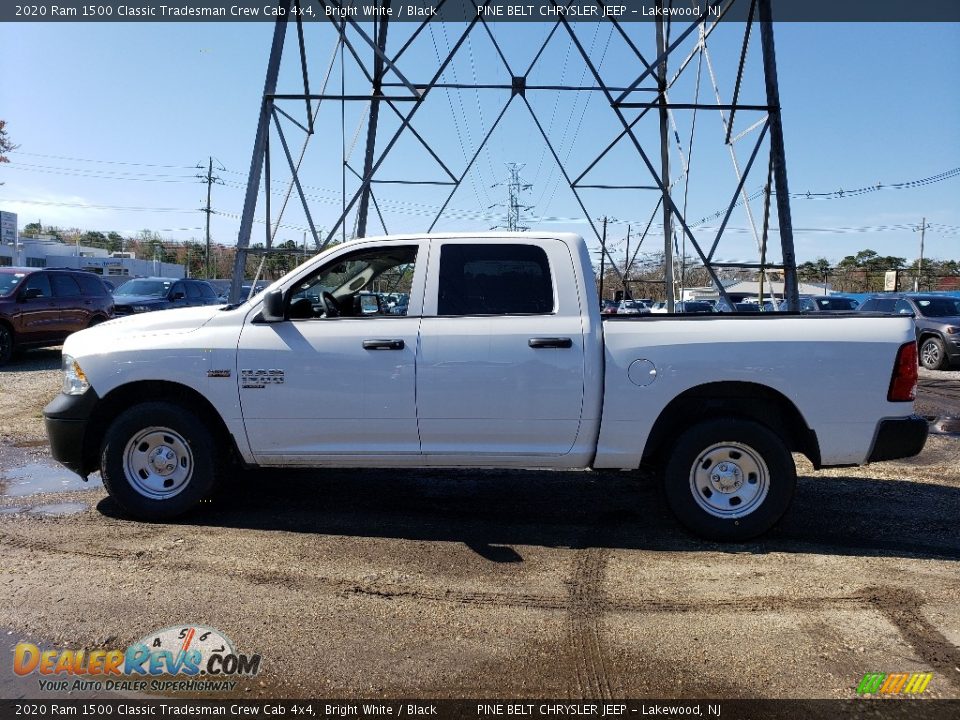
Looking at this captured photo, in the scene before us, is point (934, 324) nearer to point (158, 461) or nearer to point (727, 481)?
point (727, 481)

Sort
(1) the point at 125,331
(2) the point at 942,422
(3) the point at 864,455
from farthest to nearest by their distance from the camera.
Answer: (2) the point at 942,422 < (1) the point at 125,331 < (3) the point at 864,455

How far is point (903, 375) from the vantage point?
15.1ft

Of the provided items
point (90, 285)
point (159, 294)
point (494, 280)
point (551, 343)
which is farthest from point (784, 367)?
point (159, 294)

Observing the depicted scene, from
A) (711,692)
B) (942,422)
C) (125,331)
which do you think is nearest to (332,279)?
(125,331)

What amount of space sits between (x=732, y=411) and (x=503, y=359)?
1.58 m

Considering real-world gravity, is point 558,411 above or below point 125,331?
below

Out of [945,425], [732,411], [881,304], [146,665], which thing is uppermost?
[881,304]

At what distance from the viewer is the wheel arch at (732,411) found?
15.7 ft

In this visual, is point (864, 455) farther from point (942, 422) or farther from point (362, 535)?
point (942, 422)

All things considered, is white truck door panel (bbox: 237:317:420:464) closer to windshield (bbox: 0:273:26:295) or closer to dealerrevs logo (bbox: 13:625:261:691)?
dealerrevs logo (bbox: 13:625:261:691)

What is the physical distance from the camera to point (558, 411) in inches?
187

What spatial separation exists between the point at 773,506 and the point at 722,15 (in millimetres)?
7615

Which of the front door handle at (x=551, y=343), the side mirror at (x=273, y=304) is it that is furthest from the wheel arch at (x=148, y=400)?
the front door handle at (x=551, y=343)

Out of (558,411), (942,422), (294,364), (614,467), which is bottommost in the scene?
(942,422)
